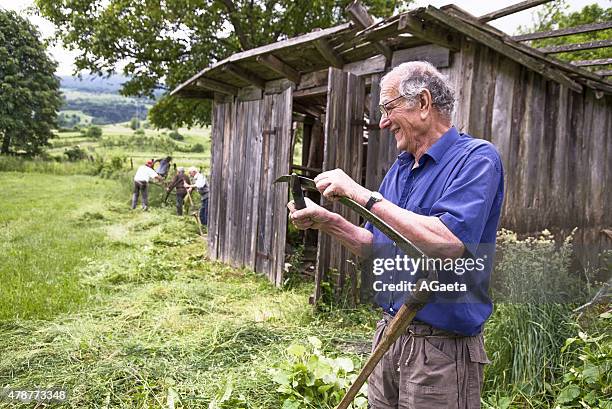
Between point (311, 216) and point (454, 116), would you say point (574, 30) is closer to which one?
point (454, 116)

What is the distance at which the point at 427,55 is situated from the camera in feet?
15.8

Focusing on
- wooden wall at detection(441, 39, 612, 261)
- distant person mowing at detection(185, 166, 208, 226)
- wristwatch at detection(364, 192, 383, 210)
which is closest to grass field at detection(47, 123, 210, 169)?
distant person mowing at detection(185, 166, 208, 226)

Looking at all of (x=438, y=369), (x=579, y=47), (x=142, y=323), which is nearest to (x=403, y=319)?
(x=438, y=369)

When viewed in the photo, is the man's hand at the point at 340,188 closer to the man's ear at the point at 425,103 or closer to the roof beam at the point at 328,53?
the man's ear at the point at 425,103

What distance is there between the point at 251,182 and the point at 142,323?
319cm

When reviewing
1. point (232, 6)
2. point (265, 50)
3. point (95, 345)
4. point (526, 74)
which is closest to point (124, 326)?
point (95, 345)

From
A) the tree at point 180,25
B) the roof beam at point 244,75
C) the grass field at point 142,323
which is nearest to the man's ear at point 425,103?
the grass field at point 142,323

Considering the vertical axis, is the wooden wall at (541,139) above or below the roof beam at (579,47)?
below

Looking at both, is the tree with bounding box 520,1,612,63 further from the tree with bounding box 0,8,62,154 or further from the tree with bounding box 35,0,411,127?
the tree with bounding box 0,8,62,154

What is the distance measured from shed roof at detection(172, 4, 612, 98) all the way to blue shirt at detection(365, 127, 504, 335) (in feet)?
8.69

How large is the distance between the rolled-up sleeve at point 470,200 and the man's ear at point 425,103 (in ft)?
0.86

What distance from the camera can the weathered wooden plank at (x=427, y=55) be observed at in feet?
15.3

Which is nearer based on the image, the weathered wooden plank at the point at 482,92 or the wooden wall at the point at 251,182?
the weathered wooden plank at the point at 482,92

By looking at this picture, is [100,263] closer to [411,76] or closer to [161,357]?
[161,357]
